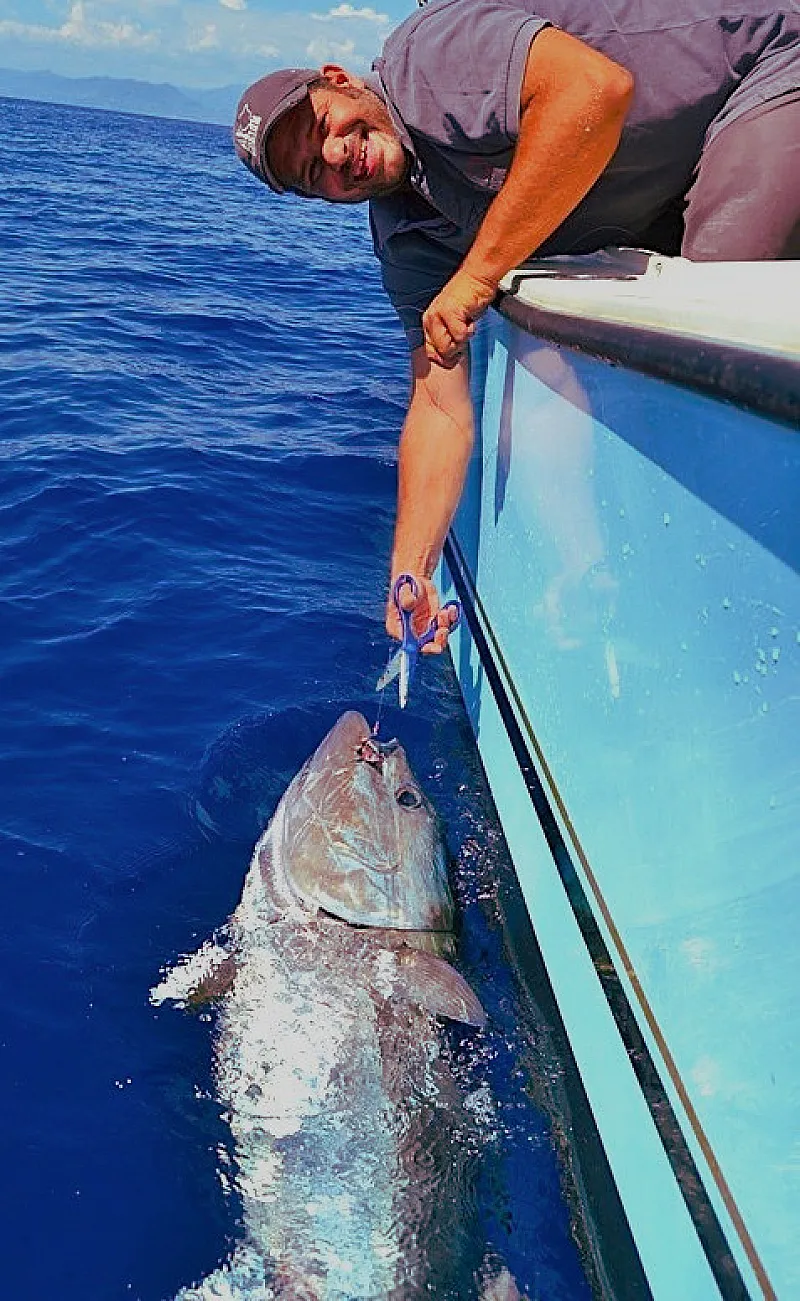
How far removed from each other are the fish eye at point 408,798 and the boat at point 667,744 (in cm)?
Result: 27

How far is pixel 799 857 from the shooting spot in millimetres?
1408

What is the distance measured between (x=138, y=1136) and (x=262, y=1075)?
30cm

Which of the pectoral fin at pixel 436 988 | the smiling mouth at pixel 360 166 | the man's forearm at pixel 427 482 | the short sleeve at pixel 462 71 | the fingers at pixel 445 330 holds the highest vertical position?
the short sleeve at pixel 462 71

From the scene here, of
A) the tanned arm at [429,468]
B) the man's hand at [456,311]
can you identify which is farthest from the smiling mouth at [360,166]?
the tanned arm at [429,468]

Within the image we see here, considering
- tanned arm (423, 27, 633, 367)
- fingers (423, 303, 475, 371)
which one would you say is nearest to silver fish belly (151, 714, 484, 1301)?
fingers (423, 303, 475, 371)

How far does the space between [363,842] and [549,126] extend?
170cm

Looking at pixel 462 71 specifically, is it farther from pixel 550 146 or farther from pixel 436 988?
pixel 436 988

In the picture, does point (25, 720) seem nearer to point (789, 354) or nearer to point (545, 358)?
point (545, 358)

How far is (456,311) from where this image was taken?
2.60 metres

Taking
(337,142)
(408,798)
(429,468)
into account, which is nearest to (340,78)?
(337,142)

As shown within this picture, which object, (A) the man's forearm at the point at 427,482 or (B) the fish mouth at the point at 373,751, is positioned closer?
(B) the fish mouth at the point at 373,751

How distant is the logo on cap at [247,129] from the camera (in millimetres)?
2396

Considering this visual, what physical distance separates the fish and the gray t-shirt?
4.95ft

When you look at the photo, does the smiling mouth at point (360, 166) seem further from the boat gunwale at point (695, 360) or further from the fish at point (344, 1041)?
the fish at point (344, 1041)
